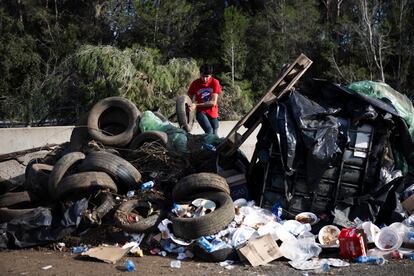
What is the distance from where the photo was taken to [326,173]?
557 cm

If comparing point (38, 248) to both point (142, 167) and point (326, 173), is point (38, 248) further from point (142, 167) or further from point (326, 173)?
point (326, 173)

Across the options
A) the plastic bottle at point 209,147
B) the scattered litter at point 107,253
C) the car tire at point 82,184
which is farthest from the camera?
the plastic bottle at point 209,147

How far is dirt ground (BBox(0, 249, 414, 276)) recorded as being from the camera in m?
4.49

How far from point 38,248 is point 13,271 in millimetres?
787

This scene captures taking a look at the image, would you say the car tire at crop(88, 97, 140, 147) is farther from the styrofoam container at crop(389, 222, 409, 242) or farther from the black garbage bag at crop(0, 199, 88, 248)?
the styrofoam container at crop(389, 222, 409, 242)

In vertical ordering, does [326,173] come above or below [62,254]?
above

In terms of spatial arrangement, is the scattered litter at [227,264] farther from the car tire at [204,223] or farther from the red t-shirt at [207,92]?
the red t-shirt at [207,92]

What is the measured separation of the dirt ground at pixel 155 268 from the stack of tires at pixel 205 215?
0.73 feet

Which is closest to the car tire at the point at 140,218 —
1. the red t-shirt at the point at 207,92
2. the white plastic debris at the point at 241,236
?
the white plastic debris at the point at 241,236

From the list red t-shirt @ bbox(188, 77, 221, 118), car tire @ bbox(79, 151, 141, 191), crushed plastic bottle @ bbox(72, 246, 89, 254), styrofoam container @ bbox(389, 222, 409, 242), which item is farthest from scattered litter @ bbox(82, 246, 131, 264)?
red t-shirt @ bbox(188, 77, 221, 118)

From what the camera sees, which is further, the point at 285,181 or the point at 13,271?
the point at 285,181

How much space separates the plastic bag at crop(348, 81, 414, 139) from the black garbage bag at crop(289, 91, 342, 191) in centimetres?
101

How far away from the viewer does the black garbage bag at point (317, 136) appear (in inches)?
215

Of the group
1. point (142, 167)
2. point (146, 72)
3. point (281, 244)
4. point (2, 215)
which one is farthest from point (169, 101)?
point (281, 244)
